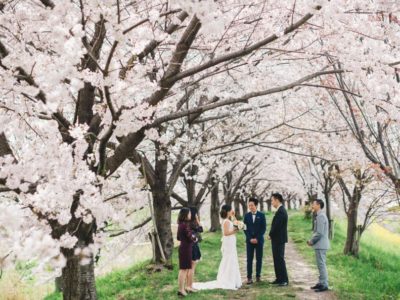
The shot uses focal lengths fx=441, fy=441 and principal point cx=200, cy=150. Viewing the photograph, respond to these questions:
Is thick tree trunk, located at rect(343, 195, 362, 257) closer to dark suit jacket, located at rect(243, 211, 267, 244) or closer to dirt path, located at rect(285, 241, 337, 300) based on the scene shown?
dirt path, located at rect(285, 241, 337, 300)

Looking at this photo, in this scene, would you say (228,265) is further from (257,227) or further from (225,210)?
(225,210)

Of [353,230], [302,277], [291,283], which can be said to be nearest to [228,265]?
[291,283]

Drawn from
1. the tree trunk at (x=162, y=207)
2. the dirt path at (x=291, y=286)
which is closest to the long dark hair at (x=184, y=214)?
the dirt path at (x=291, y=286)

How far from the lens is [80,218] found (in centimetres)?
535

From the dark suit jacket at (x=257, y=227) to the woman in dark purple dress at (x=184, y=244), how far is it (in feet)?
5.78

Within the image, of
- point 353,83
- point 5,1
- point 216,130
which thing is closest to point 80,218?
point 5,1

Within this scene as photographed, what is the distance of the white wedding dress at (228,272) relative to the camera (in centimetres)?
948

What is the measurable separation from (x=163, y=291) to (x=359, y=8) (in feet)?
21.7

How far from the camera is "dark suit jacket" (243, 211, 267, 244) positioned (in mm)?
9836

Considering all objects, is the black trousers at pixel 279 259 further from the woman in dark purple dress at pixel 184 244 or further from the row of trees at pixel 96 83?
the row of trees at pixel 96 83

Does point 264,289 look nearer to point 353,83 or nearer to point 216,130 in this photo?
point 353,83

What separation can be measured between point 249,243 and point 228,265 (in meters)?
0.71

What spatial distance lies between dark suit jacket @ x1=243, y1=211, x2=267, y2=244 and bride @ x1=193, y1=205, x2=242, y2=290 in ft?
1.40

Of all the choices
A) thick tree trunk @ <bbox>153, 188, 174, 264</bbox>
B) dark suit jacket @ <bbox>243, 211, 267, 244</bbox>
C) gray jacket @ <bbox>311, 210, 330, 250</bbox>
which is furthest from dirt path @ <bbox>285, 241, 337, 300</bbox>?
thick tree trunk @ <bbox>153, 188, 174, 264</bbox>
